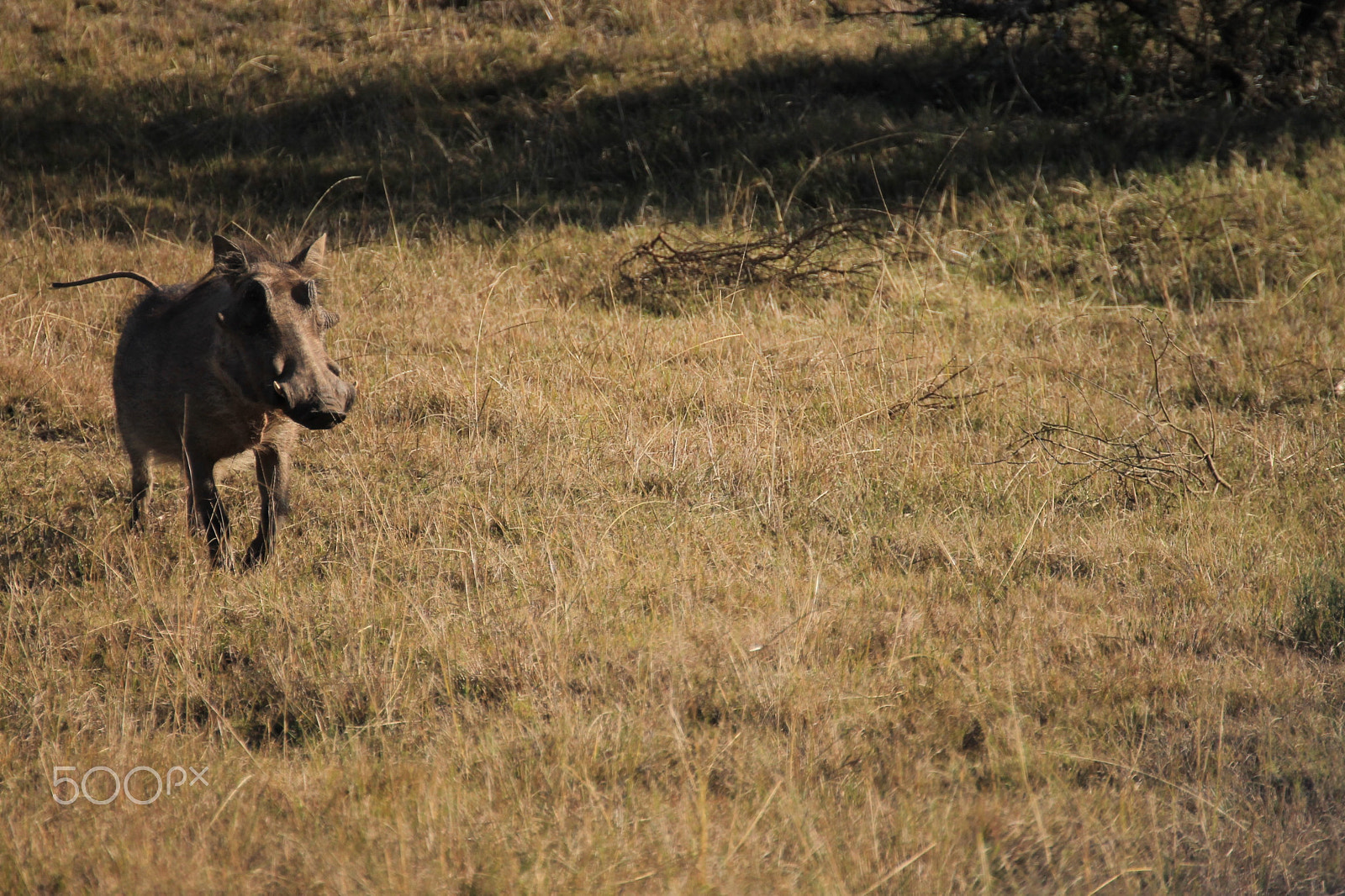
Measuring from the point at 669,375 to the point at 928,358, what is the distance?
149 cm

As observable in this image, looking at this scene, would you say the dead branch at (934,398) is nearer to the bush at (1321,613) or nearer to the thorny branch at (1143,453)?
the thorny branch at (1143,453)

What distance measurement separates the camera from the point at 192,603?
355 centimetres

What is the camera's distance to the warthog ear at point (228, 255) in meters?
3.92

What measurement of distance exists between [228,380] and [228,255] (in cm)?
53

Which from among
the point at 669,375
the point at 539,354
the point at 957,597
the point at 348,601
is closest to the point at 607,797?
the point at 348,601

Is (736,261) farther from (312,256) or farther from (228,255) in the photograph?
(228,255)

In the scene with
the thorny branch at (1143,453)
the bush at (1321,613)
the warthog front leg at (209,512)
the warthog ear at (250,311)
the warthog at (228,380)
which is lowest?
the thorny branch at (1143,453)

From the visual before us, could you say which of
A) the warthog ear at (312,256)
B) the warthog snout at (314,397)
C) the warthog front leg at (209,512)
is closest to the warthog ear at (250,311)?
the warthog snout at (314,397)

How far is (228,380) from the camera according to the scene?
148 inches

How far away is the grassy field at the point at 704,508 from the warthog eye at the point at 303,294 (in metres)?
0.95

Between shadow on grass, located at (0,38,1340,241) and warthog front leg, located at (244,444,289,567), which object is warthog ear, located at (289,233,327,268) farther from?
shadow on grass, located at (0,38,1340,241)

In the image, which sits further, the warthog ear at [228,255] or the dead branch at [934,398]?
the dead branch at [934,398]

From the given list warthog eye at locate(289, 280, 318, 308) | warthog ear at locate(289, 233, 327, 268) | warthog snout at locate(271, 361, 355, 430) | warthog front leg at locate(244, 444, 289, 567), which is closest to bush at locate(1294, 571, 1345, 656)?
warthog snout at locate(271, 361, 355, 430)

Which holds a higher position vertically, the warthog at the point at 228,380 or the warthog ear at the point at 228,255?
the warthog ear at the point at 228,255
